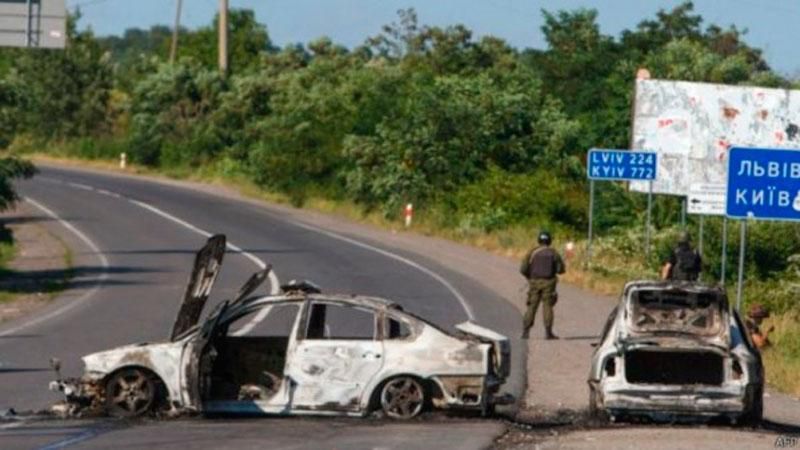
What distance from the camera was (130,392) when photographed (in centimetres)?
1858

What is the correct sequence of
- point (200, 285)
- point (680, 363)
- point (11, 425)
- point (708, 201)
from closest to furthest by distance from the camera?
point (11, 425) < point (680, 363) < point (200, 285) < point (708, 201)

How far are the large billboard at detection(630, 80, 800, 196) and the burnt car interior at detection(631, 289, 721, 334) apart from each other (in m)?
26.8

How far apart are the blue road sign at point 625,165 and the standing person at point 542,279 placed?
41.0 feet

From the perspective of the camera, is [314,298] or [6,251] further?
[6,251]

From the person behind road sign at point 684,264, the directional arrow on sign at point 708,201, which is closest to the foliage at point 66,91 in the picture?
the directional arrow on sign at point 708,201

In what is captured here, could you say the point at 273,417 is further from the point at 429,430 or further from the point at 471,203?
the point at 471,203

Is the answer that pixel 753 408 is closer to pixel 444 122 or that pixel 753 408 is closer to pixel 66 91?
pixel 444 122

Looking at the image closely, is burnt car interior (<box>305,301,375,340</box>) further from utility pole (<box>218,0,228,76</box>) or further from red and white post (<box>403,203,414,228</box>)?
utility pole (<box>218,0,228,76</box>)

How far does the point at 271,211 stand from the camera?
199 ft

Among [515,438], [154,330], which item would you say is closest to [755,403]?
[515,438]

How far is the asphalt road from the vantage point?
17.0m

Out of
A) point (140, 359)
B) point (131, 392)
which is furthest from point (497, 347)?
point (131, 392)

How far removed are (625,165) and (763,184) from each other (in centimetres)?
1805

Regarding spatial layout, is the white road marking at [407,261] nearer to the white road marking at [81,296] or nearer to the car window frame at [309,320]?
the white road marking at [81,296]
